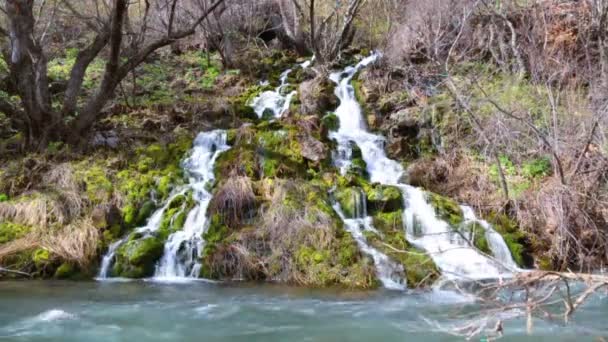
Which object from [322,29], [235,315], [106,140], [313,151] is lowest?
[235,315]

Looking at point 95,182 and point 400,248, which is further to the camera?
point 95,182

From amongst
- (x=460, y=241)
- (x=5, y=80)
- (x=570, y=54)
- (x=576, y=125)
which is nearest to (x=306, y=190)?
(x=460, y=241)

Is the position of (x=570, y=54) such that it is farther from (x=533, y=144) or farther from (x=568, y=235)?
(x=568, y=235)

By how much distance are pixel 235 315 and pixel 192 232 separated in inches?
115

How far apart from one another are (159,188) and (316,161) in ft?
9.49

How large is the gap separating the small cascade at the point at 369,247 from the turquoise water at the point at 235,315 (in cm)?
49

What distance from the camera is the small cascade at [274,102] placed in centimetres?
1354

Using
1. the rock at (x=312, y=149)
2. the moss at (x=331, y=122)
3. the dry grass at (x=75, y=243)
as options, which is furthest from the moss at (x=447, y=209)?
the dry grass at (x=75, y=243)

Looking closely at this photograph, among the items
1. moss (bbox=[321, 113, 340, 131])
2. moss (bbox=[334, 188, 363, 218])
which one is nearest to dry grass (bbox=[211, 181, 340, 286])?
moss (bbox=[334, 188, 363, 218])

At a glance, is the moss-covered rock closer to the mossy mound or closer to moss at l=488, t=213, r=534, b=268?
the mossy mound

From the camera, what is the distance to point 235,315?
624 cm

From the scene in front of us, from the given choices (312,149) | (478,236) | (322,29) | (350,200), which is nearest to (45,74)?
(312,149)

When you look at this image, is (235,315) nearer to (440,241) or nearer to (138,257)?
(138,257)

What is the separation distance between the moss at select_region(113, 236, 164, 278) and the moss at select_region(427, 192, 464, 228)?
4438 millimetres
